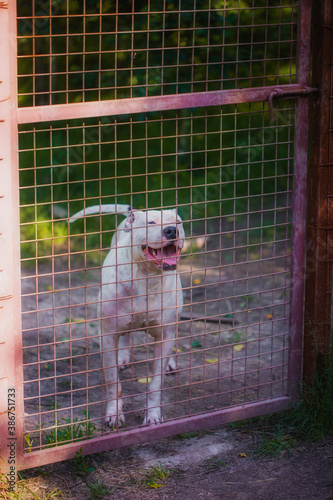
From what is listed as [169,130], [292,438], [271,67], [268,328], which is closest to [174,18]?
[271,67]

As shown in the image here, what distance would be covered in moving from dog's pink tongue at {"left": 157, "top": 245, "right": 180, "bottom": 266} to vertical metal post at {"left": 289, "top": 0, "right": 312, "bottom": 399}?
70 centimetres

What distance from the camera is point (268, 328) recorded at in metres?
5.42

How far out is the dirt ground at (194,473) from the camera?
3.16 meters

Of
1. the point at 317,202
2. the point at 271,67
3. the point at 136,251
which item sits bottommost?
the point at 136,251

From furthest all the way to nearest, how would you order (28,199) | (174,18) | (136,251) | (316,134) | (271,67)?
(28,199) < (271,67) < (174,18) < (136,251) < (316,134)

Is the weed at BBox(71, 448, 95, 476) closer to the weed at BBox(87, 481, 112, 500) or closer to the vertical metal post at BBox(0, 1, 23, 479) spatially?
the weed at BBox(87, 481, 112, 500)

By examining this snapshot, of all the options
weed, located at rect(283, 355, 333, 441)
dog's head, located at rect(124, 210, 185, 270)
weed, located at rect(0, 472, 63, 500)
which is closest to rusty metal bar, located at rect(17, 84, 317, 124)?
dog's head, located at rect(124, 210, 185, 270)

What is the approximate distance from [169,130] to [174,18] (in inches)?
106

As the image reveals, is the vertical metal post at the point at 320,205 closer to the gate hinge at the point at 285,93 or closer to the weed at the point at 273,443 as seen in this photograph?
the gate hinge at the point at 285,93

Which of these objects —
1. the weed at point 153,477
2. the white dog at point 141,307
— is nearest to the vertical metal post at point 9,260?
the weed at point 153,477

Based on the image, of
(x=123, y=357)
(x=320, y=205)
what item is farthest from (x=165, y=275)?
(x=123, y=357)

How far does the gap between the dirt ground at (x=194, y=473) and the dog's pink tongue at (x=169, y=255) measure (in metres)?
1.07

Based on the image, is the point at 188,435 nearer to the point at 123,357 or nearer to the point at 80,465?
the point at 80,465

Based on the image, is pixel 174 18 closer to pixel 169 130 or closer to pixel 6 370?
pixel 169 130
